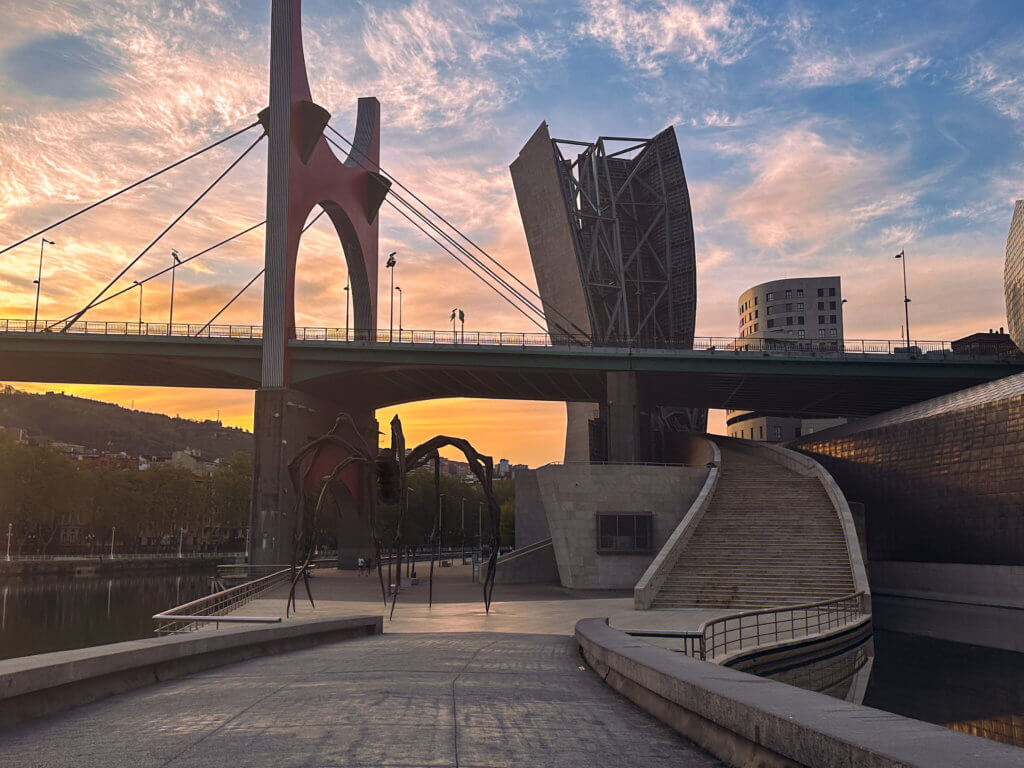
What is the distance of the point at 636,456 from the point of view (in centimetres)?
5766

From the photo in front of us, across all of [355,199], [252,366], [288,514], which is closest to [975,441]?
[288,514]

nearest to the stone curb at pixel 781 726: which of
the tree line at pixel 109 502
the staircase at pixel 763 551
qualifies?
the staircase at pixel 763 551

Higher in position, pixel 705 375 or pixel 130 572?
pixel 705 375

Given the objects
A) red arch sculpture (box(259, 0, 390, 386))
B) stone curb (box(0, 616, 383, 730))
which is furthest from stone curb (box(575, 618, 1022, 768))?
red arch sculpture (box(259, 0, 390, 386))

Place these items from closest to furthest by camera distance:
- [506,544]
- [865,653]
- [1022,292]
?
1. [865,653]
2. [1022,292]
3. [506,544]

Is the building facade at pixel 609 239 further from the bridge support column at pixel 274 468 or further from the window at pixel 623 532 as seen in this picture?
the window at pixel 623 532

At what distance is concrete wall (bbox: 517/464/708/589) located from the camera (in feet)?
137

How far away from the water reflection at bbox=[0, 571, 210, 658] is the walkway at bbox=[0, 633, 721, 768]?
29667 mm

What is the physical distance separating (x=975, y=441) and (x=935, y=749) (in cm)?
4135

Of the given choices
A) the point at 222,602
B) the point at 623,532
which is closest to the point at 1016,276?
the point at 623,532

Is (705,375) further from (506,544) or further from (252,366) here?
(506,544)

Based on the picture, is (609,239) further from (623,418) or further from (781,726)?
(781,726)

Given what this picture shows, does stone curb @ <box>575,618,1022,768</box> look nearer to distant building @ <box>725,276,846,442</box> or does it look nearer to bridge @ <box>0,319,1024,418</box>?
bridge @ <box>0,319,1024,418</box>

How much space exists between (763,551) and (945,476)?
13.7 metres
